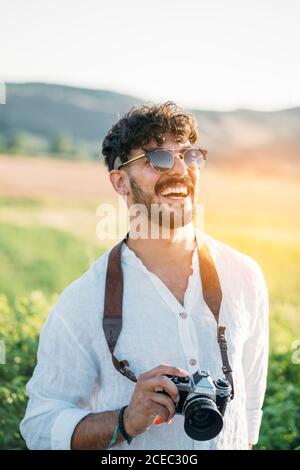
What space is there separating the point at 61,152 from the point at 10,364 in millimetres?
4676

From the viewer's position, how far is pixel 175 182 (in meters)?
2.48

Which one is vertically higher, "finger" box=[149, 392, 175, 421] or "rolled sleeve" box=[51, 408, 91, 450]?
"finger" box=[149, 392, 175, 421]

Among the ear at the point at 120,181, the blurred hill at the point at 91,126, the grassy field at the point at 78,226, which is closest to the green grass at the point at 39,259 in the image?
the grassy field at the point at 78,226

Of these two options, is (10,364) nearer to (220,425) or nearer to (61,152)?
(220,425)

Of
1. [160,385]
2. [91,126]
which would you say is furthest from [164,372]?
[91,126]

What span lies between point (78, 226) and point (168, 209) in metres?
5.11

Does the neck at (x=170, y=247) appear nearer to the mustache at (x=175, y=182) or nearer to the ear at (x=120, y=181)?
the mustache at (x=175, y=182)

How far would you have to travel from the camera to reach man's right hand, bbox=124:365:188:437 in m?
2.09

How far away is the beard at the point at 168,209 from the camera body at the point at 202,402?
2.05 feet

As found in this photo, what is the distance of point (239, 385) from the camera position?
94.3 inches

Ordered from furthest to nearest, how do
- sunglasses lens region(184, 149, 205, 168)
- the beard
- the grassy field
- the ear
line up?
the grassy field < the ear < sunglasses lens region(184, 149, 205, 168) < the beard

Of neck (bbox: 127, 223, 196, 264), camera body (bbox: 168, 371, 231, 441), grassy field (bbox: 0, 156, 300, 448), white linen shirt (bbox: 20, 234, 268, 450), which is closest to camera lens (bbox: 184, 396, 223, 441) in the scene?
camera body (bbox: 168, 371, 231, 441)

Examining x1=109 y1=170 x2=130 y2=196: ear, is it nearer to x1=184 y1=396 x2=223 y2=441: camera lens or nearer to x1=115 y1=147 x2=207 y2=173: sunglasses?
x1=115 y1=147 x2=207 y2=173: sunglasses
